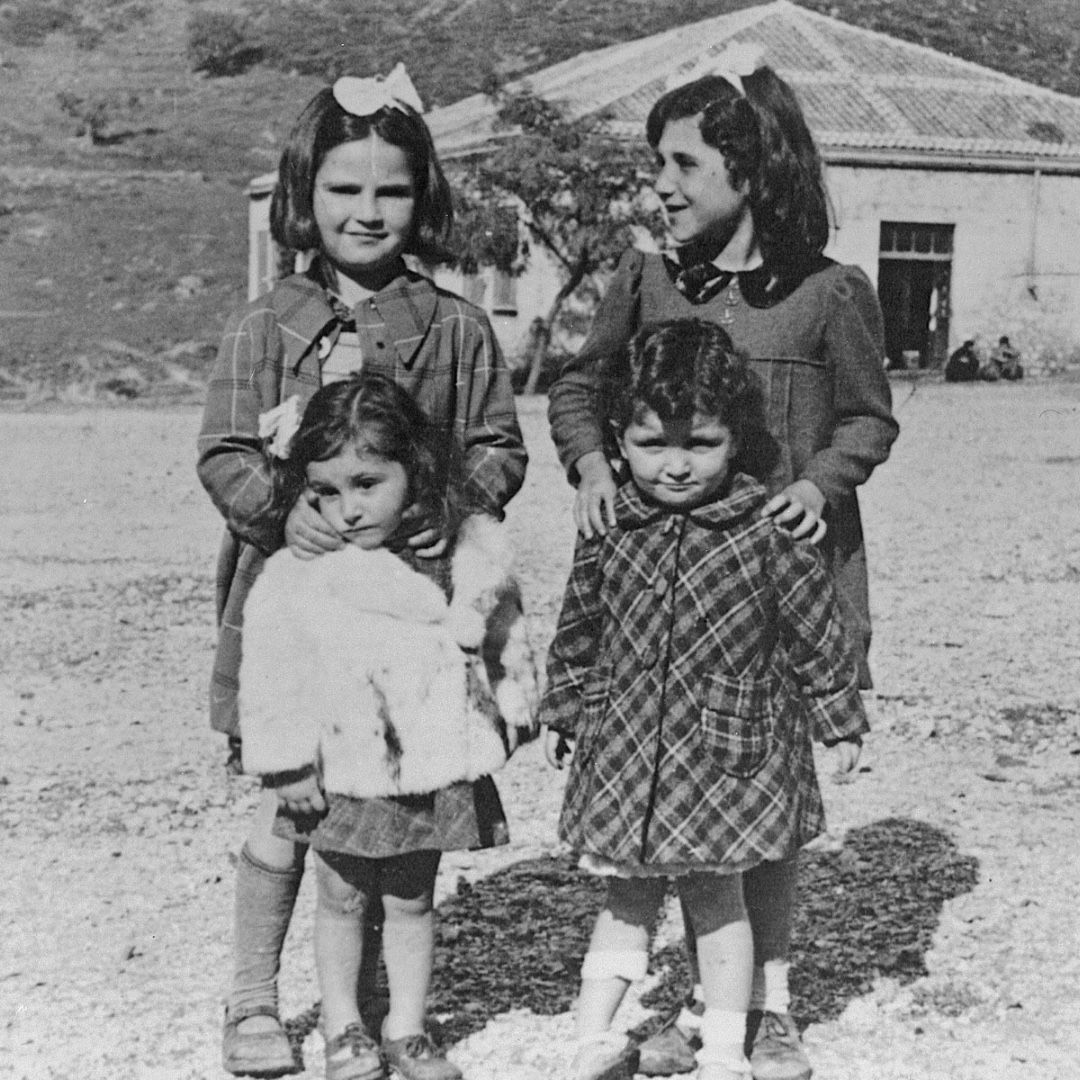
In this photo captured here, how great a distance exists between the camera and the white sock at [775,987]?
3.11m

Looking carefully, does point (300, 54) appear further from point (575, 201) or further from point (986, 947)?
point (986, 947)

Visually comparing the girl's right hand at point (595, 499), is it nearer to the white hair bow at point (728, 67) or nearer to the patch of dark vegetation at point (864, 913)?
the white hair bow at point (728, 67)

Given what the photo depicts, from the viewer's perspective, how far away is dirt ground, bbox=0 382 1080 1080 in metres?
3.23

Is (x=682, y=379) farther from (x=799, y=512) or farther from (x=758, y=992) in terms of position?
(x=758, y=992)

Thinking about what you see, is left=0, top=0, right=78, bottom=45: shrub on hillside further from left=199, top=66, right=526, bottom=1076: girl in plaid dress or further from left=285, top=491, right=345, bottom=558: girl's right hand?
left=285, top=491, right=345, bottom=558: girl's right hand

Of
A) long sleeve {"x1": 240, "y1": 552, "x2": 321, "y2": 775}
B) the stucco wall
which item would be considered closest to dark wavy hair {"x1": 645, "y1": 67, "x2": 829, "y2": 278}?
long sleeve {"x1": 240, "y1": 552, "x2": 321, "y2": 775}

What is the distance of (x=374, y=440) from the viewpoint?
2.81 m

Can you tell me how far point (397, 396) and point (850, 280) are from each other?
865mm

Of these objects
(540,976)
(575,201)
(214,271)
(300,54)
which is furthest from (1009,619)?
(300,54)

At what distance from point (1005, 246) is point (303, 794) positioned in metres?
20.6

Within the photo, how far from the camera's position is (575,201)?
1748cm

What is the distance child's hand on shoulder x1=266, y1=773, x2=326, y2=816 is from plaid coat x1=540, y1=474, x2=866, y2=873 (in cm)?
43

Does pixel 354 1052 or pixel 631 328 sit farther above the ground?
pixel 631 328

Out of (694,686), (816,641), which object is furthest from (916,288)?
(694,686)
